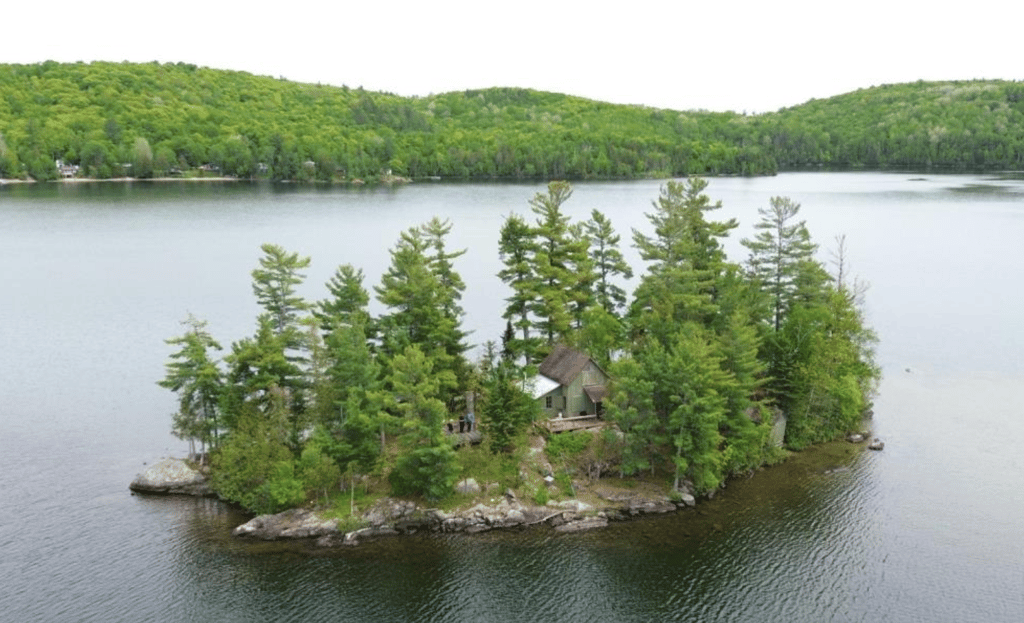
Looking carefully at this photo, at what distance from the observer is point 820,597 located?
32.0m

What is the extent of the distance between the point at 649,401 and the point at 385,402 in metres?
13.0

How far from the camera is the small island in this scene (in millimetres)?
37125

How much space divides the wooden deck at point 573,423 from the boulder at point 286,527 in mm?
12773

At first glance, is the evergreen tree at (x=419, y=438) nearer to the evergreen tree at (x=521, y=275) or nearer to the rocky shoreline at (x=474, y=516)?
the rocky shoreline at (x=474, y=516)

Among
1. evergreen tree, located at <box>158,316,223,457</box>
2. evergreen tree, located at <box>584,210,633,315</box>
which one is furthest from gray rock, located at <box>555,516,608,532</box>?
evergreen tree, located at <box>158,316,223,457</box>

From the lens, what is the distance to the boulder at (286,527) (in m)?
35.8

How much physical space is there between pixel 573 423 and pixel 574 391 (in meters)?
1.84

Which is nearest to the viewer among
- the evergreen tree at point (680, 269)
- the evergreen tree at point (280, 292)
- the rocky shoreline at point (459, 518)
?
the rocky shoreline at point (459, 518)

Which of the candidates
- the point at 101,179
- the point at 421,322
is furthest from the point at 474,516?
the point at 101,179

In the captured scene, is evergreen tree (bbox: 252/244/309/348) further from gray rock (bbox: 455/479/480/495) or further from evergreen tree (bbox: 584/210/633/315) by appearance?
evergreen tree (bbox: 584/210/633/315)

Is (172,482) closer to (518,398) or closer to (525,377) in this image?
(518,398)

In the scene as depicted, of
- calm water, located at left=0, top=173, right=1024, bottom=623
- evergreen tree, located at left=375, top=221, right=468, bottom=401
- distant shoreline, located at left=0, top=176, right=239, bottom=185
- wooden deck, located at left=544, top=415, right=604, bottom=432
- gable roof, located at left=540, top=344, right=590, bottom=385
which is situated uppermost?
distant shoreline, located at left=0, top=176, right=239, bottom=185

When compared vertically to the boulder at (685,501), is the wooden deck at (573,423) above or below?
above

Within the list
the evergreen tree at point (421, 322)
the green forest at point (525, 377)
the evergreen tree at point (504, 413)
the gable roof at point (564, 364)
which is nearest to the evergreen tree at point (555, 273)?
the green forest at point (525, 377)
